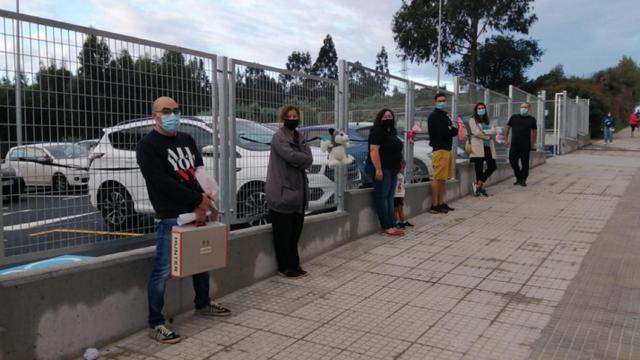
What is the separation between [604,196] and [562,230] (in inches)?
160

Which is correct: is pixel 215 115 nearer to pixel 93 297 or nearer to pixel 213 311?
pixel 213 311

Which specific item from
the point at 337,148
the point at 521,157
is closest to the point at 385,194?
the point at 337,148

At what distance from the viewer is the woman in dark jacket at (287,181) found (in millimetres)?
5453

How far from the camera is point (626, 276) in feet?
19.0

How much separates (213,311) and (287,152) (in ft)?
Answer: 5.37

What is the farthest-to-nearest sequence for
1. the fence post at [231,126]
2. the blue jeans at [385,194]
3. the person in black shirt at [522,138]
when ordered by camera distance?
1. the person in black shirt at [522,138]
2. the blue jeans at [385,194]
3. the fence post at [231,126]

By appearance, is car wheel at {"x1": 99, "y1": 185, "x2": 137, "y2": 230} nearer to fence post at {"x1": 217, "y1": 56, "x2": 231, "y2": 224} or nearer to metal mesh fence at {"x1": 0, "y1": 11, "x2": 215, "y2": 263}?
metal mesh fence at {"x1": 0, "y1": 11, "x2": 215, "y2": 263}

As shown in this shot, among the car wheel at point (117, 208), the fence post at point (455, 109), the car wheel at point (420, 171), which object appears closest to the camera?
the car wheel at point (117, 208)

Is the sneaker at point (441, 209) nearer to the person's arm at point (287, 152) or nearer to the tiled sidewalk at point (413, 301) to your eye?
the tiled sidewalk at point (413, 301)

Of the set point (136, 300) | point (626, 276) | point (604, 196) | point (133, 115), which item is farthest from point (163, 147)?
point (604, 196)

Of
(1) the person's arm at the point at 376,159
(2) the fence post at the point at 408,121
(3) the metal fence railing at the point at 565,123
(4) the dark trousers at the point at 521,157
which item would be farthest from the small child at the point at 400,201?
(3) the metal fence railing at the point at 565,123

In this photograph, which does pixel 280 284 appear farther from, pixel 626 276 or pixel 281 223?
pixel 626 276

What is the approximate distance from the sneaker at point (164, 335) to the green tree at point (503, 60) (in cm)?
5158

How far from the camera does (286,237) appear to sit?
224 inches
